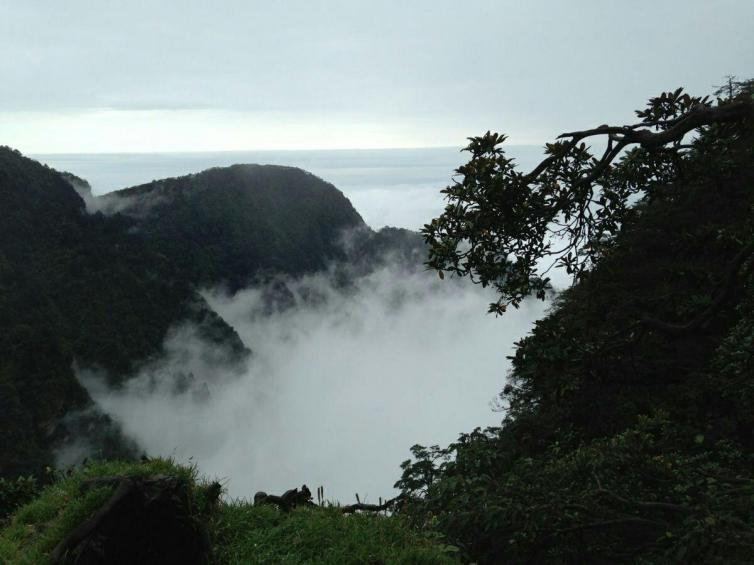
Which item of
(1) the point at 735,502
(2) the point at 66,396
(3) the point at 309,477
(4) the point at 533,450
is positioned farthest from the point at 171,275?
(1) the point at 735,502

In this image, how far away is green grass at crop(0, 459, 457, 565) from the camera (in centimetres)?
488

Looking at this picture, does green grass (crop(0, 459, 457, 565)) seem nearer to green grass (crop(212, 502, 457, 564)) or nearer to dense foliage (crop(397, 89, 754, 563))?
green grass (crop(212, 502, 457, 564))

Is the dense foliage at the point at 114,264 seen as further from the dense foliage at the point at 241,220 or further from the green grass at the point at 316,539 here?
the green grass at the point at 316,539

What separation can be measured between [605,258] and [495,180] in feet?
5.11

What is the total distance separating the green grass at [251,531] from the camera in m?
4.88

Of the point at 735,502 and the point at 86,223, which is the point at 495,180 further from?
the point at 86,223

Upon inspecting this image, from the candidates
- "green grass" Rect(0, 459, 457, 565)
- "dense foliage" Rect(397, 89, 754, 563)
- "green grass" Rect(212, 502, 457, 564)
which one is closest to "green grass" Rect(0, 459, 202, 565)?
"green grass" Rect(0, 459, 457, 565)

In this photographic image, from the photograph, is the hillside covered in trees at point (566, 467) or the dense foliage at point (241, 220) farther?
the dense foliage at point (241, 220)

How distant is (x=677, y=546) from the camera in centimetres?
466

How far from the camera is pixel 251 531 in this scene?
543 centimetres

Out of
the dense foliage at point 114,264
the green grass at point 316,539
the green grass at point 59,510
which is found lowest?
the dense foliage at point 114,264

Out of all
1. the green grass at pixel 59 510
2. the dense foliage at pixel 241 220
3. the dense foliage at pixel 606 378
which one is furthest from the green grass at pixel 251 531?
the dense foliage at pixel 241 220

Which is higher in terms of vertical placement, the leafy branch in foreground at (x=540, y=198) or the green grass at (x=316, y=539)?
the leafy branch in foreground at (x=540, y=198)

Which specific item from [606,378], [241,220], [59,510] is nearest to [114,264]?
[241,220]
